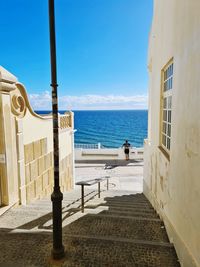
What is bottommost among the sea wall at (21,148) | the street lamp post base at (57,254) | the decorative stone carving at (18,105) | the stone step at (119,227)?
the stone step at (119,227)

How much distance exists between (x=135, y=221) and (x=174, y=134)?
2.12 meters

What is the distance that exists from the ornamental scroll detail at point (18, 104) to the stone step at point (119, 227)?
11.2 ft

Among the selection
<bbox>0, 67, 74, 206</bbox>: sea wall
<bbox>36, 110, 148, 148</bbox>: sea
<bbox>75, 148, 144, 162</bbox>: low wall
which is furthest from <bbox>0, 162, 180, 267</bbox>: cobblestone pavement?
<bbox>36, 110, 148, 148</bbox>: sea

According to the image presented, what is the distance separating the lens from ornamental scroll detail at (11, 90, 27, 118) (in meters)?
5.47

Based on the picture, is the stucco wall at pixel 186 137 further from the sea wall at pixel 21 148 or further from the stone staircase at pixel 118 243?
the sea wall at pixel 21 148

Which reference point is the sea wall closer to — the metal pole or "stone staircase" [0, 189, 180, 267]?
"stone staircase" [0, 189, 180, 267]

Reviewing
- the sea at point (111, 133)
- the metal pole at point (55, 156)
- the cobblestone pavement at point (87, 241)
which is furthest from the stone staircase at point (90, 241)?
the sea at point (111, 133)

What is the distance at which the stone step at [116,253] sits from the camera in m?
2.90

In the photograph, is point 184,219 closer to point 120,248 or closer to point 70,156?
point 120,248

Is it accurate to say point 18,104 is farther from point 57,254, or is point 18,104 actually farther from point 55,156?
point 57,254

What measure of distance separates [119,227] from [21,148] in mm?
3609

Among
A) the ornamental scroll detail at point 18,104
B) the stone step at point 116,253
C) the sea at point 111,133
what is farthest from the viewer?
the sea at point 111,133

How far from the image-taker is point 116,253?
311 cm

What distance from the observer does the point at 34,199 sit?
712 cm
